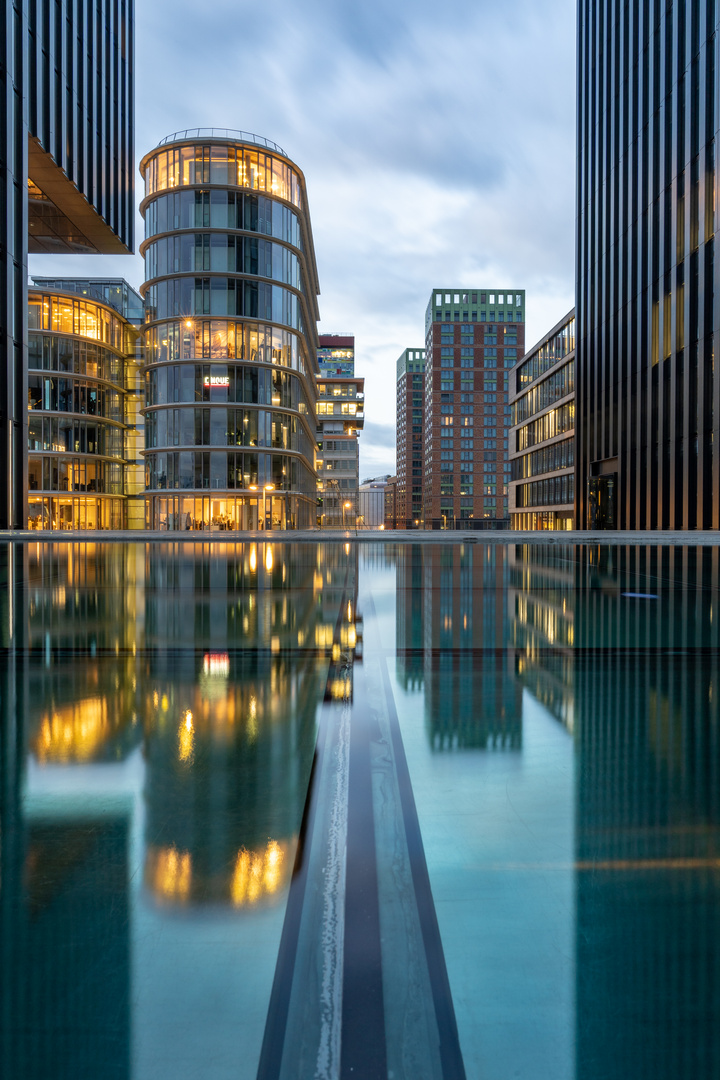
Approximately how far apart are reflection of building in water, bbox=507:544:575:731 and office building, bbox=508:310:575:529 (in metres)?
57.1

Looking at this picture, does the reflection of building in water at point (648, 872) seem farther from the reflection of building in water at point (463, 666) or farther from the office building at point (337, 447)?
the office building at point (337, 447)

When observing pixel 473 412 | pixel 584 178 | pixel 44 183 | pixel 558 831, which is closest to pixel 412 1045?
pixel 558 831

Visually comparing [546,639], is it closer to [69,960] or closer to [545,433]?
[69,960]

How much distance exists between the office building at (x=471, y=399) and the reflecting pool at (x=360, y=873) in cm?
15899

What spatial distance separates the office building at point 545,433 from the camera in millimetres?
63125

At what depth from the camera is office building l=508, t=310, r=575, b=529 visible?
2485 inches

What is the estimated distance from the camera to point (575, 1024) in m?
1.05

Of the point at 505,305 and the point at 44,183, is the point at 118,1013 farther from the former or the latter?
the point at 505,305

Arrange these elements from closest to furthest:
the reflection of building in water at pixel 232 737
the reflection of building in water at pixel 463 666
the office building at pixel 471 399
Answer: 1. the reflection of building in water at pixel 232 737
2. the reflection of building in water at pixel 463 666
3. the office building at pixel 471 399

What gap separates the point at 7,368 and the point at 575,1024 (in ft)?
105

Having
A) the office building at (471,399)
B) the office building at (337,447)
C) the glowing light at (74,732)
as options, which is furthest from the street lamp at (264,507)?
the office building at (471,399)

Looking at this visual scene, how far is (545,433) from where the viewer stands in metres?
71.6

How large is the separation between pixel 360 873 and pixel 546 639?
10.4ft

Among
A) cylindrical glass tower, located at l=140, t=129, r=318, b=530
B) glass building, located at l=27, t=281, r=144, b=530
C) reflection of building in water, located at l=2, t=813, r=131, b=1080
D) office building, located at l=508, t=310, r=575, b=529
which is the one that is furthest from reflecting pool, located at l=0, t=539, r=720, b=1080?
office building, located at l=508, t=310, r=575, b=529
